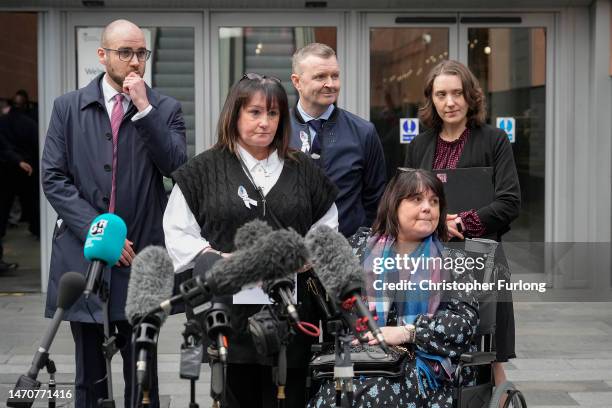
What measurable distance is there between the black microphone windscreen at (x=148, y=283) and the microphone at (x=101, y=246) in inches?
10.8

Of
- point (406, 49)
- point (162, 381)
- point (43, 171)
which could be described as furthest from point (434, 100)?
point (406, 49)

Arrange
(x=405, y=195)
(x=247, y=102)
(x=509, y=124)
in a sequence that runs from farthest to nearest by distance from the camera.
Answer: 1. (x=509, y=124)
2. (x=405, y=195)
3. (x=247, y=102)

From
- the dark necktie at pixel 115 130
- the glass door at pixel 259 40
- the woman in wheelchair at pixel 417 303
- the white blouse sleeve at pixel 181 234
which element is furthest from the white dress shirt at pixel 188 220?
the glass door at pixel 259 40

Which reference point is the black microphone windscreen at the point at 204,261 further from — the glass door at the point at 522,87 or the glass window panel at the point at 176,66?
the glass door at the point at 522,87

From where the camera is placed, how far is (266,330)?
10.6 feet

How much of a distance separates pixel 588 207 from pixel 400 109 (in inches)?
82.8

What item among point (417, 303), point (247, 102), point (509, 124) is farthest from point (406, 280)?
point (509, 124)

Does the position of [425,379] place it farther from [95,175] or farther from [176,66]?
[176,66]

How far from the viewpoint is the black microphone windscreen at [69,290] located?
3.33 meters

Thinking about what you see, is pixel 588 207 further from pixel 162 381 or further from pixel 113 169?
pixel 113 169

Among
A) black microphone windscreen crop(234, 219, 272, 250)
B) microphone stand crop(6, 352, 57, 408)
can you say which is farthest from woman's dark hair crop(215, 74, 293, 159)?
microphone stand crop(6, 352, 57, 408)

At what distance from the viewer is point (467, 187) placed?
5008mm

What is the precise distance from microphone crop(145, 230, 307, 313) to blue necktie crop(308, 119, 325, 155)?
1.98 m

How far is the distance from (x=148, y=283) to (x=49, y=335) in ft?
1.13
